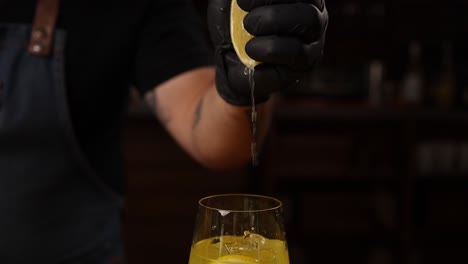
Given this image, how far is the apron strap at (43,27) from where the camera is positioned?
1292 mm

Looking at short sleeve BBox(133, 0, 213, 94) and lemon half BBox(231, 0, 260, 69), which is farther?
short sleeve BBox(133, 0, 213, 94)

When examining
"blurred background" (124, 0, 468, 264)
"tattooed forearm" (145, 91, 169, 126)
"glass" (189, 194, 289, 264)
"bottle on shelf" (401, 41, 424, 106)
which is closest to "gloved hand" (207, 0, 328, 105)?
"glass" (189, 194, 289, 264)

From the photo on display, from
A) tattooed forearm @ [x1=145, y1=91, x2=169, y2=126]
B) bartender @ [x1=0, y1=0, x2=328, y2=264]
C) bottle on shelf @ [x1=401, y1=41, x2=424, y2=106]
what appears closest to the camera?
bartender @ [x1=0, y1=0, x2=328, y2=264]

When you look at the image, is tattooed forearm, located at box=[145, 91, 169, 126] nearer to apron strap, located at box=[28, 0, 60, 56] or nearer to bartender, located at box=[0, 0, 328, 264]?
bartender, located at box=[0, 0, 328, 264]

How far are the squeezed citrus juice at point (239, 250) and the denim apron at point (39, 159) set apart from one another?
1.95ft

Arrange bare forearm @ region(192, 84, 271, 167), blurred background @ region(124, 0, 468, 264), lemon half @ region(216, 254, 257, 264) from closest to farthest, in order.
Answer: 1. lemon half @ region(216, 254, 257, 264)
2. bare forearm @ region(192, 84, 271, 167)
3. blurred background @ region(124, 0, 468, 264)

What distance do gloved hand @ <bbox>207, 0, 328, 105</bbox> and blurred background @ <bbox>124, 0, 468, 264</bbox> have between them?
210 cm

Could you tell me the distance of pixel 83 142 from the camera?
1361 mm

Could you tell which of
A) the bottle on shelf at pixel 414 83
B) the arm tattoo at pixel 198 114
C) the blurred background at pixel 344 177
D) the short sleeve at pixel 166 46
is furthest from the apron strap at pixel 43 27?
the bottle on shelf at pixel 414 83

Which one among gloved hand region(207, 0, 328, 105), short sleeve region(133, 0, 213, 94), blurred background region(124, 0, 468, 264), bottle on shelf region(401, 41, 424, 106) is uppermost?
bottle on shelf region(401, 41, 424, 106)

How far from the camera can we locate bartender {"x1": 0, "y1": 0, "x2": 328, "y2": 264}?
127 cm

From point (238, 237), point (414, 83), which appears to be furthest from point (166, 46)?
point (414, 83)

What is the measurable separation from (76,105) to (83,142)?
82 millimetres

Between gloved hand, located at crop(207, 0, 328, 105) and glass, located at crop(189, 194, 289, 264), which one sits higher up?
gloved hand, located at crop(207, 0, 328, 105)
